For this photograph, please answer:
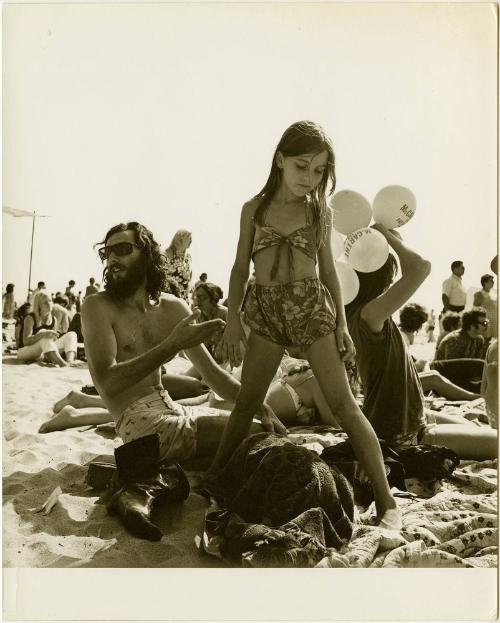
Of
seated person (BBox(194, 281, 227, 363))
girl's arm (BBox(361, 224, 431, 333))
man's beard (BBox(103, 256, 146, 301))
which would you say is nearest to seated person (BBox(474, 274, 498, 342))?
girl's arm (BBox(361, 224, 431, 333))

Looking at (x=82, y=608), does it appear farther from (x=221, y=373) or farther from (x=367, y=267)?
(x=367, y=267)

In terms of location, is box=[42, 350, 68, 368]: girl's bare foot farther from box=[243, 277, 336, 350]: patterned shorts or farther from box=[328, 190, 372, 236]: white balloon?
box=[243, 277, 336, 350]: patterned shorts

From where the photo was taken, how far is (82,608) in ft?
8.55

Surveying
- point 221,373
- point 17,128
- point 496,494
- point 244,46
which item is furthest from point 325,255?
point 17,128

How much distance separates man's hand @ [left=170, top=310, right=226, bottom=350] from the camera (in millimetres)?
2779

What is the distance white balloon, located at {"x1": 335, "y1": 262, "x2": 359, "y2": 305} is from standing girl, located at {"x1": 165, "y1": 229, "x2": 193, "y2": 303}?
2.57 feet

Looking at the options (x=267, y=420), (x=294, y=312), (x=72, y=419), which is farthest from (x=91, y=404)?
(x=294, y=312)

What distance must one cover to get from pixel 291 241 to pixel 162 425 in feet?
3.31

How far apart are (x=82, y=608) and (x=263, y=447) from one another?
0.93 m

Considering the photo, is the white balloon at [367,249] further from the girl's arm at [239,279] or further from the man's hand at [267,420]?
the man's hand at [267,420]

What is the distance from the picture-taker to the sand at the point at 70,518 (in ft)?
8.28

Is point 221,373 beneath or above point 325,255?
beneath

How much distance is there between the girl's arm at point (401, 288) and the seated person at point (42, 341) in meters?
4.24

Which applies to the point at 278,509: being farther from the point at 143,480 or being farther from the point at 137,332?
the point at 137,332
